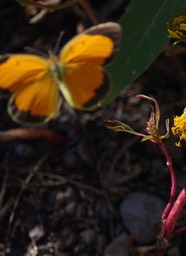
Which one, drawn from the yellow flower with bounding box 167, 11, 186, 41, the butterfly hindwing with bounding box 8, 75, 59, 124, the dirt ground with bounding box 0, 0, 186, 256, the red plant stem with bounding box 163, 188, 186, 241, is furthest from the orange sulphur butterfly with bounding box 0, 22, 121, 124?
the dirt ground with bounding box 0, 0, 186, 256

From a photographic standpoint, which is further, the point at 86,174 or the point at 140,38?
the point at 86,174

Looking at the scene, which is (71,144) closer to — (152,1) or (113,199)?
(113,199)

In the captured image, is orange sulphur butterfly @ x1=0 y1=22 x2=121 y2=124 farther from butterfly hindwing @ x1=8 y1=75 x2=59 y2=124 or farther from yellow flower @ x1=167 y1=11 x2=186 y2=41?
yellow flower @ x1=167 y1=11 x2=186 y2=41

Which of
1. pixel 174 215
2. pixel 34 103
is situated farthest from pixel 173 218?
pixel 34 103

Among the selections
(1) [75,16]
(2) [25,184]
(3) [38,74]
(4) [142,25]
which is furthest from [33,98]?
(1) [75,16]

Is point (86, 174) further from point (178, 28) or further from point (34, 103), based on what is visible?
point (178, 28)
